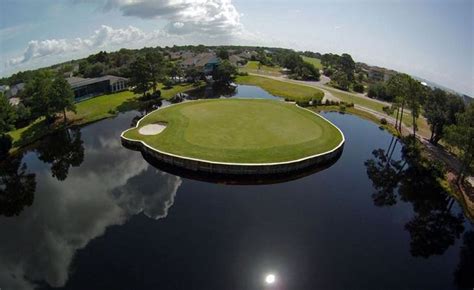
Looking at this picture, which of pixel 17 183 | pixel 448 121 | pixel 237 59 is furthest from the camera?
pixel 237 59

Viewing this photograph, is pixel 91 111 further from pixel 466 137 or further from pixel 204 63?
pixel 466 137

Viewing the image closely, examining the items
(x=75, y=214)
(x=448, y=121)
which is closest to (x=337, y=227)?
(x=75, y=214)

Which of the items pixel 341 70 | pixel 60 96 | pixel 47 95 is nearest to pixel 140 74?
pixel 60 96

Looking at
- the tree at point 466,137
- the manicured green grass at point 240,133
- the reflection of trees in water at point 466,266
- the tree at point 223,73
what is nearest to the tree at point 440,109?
the tree at point 466,137

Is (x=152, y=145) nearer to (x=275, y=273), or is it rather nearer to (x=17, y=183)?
(x=17, y=183)

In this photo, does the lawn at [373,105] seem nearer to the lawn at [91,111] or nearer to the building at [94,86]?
the lawn at [91,111]

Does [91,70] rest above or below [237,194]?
above
